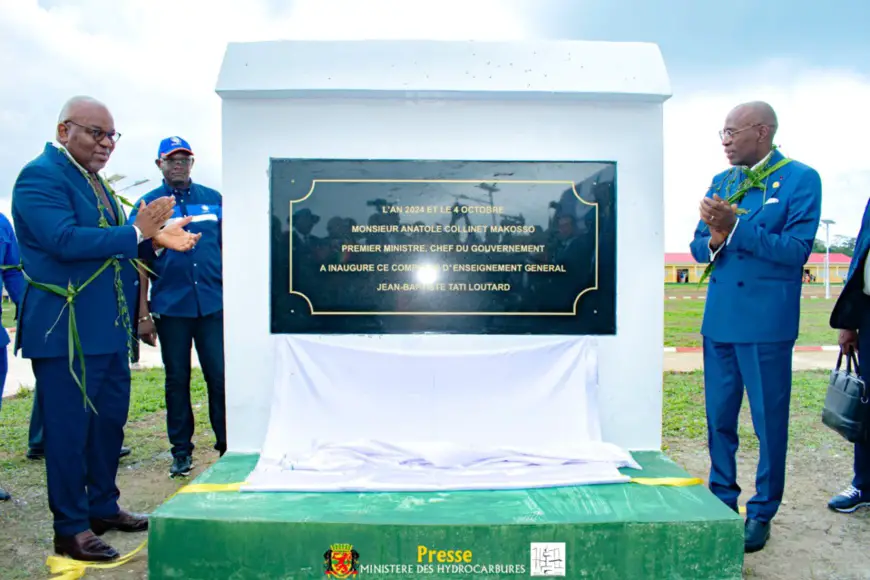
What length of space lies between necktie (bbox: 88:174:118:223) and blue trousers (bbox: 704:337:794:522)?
2958 millimetres

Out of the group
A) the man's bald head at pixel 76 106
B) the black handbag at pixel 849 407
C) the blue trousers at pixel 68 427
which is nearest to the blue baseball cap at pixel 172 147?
the man's bald head at pixel 76 106

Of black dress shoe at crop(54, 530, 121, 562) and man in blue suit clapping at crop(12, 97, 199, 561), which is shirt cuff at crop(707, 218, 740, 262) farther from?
black dress shoe at crop(54, 530, 121, 562)

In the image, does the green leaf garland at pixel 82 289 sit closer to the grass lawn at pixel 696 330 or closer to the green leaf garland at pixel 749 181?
the green leaf garland at pixel 749 181

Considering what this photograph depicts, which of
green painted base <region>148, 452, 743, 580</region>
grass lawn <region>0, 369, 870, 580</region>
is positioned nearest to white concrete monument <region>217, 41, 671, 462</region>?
green painted base <region>148, 452, 743, 580</region>

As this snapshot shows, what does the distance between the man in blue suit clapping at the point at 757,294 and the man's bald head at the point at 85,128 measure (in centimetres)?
273

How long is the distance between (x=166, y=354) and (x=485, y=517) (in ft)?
8.20

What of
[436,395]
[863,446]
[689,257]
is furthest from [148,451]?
[689,257]

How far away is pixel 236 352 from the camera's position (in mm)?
3066

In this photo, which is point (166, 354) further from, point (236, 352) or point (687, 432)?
point (687, 432)

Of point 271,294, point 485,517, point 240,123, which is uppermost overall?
point 240,123

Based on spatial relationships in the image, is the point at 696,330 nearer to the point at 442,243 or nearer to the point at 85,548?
the point at 442,243

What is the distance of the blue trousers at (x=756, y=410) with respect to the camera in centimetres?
294

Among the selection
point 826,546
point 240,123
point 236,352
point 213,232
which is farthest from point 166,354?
point 826,546

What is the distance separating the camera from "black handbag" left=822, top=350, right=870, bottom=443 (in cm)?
326
